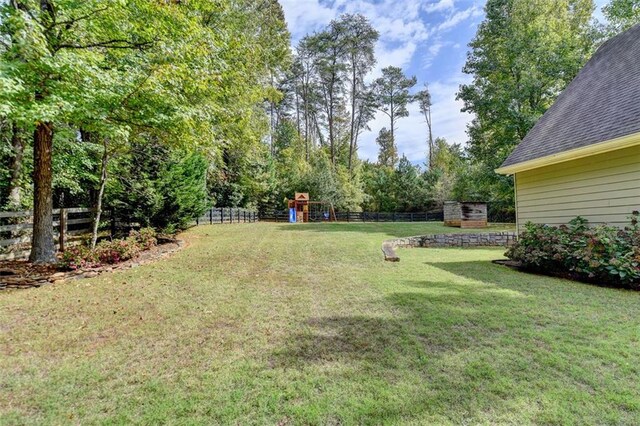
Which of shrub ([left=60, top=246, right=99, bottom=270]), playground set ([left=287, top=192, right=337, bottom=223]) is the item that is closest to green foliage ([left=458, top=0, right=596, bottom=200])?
playground set ([left=287, top=192, right=337, bottom=223])

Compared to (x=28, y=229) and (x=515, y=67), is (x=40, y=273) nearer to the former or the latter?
(x=28, y=229)

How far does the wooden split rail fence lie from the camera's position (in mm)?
6302

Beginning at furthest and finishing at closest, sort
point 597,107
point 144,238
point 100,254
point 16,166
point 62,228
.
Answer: point 16,166 → point 144,238 → point 62,228 → point 597,107 → point 100,254

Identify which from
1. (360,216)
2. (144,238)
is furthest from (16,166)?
(360,216)

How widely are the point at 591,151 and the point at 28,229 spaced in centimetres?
1152

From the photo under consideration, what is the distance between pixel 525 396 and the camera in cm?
192

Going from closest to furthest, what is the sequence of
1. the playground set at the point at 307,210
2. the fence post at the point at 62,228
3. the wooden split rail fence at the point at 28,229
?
the wooden split rail fence at the point at 28,229, the fence post at the point at 62,228, the playground set at the point at 307,210

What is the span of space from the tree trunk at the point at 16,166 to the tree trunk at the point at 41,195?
2.54m

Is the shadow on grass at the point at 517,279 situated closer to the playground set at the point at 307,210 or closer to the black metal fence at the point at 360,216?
the playground set at the point at 307,210

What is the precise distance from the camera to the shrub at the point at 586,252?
4.48m

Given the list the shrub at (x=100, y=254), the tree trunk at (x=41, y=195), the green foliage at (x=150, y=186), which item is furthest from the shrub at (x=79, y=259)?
the green foliage at (x=150, y=186)

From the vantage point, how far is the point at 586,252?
489 centimetres

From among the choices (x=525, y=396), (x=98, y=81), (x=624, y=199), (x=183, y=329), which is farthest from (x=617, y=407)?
(x=98, y=81)

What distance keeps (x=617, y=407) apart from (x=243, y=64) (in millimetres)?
13606
